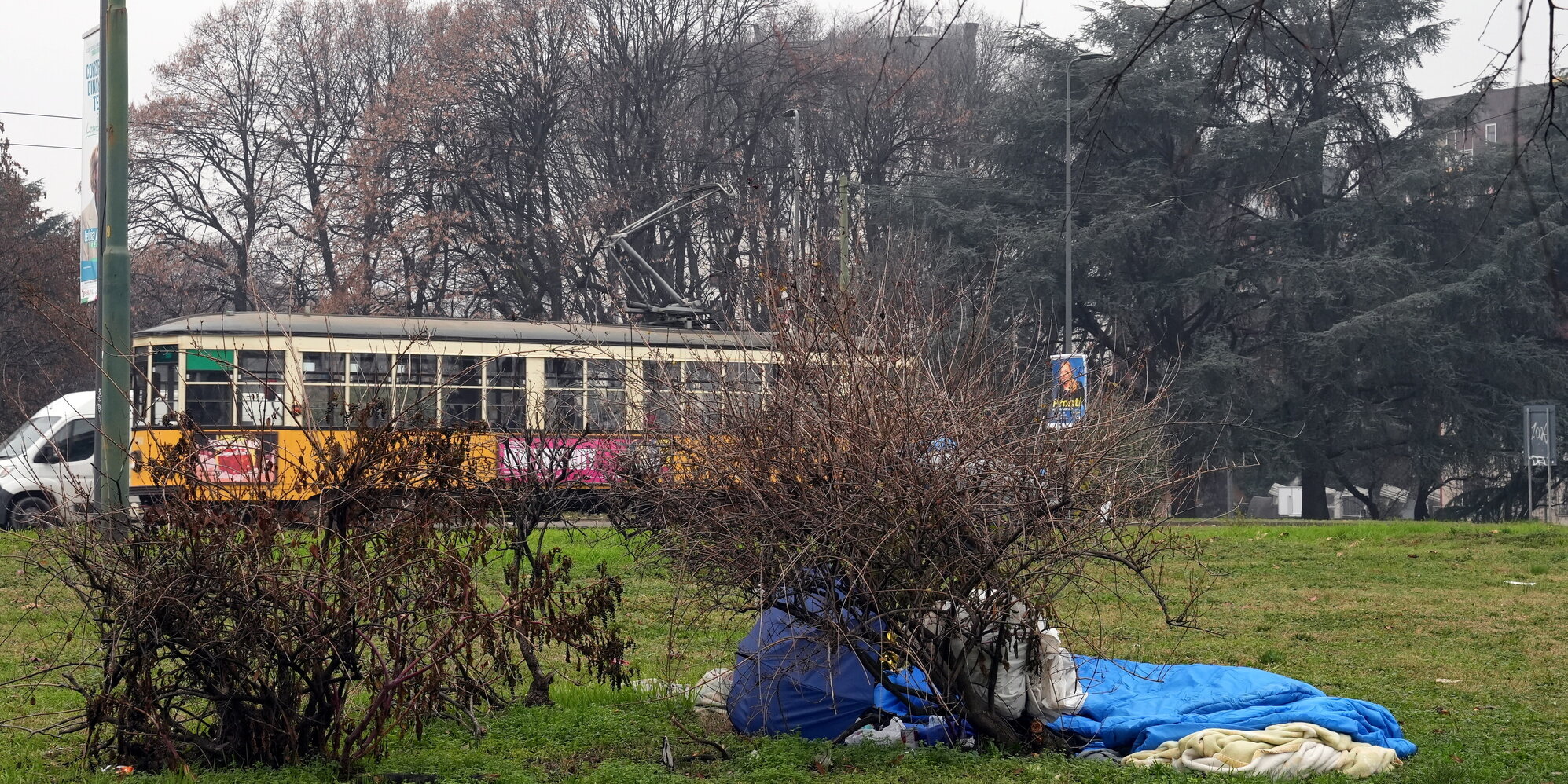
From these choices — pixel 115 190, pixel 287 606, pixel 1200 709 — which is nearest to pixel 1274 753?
pixel 1200 709

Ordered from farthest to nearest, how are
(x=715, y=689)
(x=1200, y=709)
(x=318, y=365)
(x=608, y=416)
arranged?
(x=318, y=365) < (x=608, y=416) < (x=715, y=689) < (x=1200, y=709)

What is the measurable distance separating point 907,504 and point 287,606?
2.45m

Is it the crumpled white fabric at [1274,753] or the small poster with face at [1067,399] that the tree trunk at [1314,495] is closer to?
the small poster with face at [1067,399]

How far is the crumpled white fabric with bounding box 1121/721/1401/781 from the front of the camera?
19.7ft

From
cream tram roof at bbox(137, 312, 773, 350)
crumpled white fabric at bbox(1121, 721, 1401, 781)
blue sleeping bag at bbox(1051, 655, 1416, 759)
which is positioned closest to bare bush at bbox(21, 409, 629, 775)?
blue sleeping bag at bbox(1051, 655, 1416, 759)

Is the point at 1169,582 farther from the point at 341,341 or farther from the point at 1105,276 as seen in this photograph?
the point at 1105,276

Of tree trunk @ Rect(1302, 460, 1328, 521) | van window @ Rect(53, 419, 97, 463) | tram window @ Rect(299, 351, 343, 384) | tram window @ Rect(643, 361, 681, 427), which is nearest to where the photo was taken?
tram window @ Rect(643, 361, 681, 427)

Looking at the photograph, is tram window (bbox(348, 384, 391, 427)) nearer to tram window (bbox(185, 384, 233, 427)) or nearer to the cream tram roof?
the cream tram roof

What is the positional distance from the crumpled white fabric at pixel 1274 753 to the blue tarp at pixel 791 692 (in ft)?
4.30

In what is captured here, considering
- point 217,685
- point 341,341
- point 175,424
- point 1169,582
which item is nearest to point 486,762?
point 217,685

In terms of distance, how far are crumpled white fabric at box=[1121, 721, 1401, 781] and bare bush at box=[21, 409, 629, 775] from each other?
2.87m

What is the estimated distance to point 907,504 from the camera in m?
5.86

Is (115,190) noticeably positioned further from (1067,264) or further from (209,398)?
(1067,264)

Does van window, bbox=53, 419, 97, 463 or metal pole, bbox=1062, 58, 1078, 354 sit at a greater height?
metal pole, bbox=1062, 58, 1078, 354
